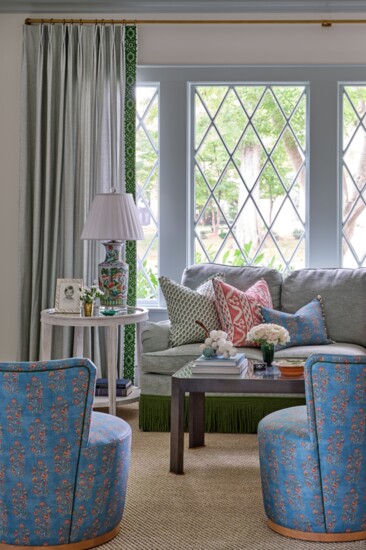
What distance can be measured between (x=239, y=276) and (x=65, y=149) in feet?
4.69

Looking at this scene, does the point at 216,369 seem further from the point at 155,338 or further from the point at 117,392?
the point at 117,392

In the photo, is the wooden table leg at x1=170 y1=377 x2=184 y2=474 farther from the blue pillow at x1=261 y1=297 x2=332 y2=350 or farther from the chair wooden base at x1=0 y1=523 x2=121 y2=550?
the blue pillow at x1=261 y1=297 x2=332 y2=350

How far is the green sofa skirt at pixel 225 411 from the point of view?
186 inches

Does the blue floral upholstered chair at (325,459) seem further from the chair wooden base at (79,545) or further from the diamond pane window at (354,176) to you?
the diamond pane window at (354,176)

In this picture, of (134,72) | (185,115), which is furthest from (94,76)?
(185,115)

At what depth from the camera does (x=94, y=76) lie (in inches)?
227

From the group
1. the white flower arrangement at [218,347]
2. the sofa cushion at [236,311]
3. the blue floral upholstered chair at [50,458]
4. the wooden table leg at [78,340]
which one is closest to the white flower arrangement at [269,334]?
the white flower arrangement at [218,347]

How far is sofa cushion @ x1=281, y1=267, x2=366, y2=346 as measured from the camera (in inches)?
206

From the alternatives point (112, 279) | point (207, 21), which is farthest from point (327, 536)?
point (207, 21)

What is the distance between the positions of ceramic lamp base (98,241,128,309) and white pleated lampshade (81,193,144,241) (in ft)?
0.38

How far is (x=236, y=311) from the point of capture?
16.4ft

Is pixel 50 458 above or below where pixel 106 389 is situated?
above

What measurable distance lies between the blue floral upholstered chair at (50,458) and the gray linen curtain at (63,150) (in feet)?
9.25

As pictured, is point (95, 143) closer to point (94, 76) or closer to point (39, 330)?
point (94, 76)
